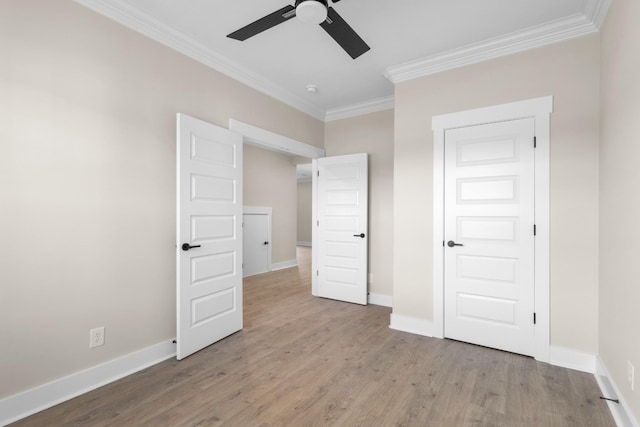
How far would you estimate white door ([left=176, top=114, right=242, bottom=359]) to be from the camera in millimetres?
2666

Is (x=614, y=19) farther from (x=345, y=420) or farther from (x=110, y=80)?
(x=110, y=80)

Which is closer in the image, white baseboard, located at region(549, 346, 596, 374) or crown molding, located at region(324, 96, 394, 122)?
white baseboard, located at region(549, 346, 596, 374)

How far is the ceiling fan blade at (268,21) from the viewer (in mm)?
1830

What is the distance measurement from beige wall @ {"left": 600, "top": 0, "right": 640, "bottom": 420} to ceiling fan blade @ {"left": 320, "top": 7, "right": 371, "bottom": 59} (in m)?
1.54

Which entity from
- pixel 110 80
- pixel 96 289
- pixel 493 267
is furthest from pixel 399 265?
pixel 110 80

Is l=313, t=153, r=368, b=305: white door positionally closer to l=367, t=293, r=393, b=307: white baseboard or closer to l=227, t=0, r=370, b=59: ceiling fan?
l=367, t=293, r=393, b=307: white baseboard

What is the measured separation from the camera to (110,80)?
2.35 m

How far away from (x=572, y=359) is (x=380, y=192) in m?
2.63

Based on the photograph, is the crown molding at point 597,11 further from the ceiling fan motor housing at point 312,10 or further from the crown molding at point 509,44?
the ceiling fan motor housing at point 312,10

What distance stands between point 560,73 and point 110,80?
3656mm

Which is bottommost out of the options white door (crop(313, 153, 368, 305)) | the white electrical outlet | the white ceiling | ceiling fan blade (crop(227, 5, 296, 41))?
the white electrical outlet

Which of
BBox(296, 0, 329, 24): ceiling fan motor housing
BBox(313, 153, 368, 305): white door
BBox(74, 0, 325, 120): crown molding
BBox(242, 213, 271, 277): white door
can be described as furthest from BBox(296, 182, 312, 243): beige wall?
BBox(296, 0, 329, 24): ceiling fan motor housing

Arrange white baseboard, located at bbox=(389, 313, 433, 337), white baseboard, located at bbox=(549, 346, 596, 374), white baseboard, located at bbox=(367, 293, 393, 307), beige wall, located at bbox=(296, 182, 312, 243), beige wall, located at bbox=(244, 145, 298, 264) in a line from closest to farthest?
white baseboard, located at bbox=(549, 346, 596, 374) < white baseboard, located at bbox=(389, 313, 433, 337) < white baseboard, located at bbox=(367, 293, 393, 307) < beige wall, located at bbox=(244, 145, 298, 264) < beige wall, located at bbox=(296, 182, 312, 243)

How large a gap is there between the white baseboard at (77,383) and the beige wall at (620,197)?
3.25 metres
